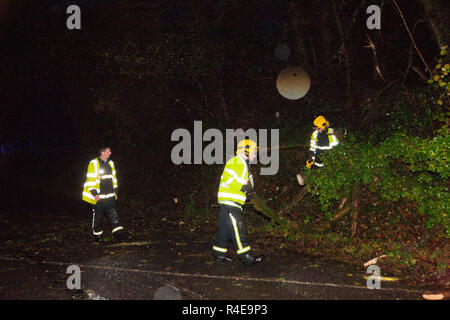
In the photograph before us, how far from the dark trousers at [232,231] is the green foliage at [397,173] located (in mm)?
1743

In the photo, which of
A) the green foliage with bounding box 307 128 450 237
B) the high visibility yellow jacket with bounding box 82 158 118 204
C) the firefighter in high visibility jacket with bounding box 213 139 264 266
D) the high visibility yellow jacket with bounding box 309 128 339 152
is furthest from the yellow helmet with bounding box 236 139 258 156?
the high visibility yellow jacket with bounding box 82 158 118 204

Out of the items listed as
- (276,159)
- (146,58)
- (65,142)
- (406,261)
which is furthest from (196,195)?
(65,142)

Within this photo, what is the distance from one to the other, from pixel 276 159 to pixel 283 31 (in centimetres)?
452

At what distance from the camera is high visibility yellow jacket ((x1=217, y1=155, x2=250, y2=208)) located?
695cm

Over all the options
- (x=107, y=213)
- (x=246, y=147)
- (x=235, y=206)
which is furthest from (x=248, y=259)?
(x=107, y=213)

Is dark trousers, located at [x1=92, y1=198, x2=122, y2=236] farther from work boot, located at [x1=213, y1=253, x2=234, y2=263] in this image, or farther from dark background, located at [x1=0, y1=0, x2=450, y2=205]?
dark background, located at [x1=0, y1=0, x2=450, y2=205]

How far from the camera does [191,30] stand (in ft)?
38.5

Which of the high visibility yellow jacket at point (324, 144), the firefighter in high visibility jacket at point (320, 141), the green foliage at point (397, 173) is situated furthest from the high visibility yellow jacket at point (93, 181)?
the high visibility yellow jacket at point (324, 144)

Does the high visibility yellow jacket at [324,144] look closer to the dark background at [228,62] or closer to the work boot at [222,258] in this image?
the dark background at [228,62]

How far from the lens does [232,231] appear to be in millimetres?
6980

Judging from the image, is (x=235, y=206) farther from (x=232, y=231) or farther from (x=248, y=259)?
(x=248, y=259)

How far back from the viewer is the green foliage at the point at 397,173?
6.80 meters
